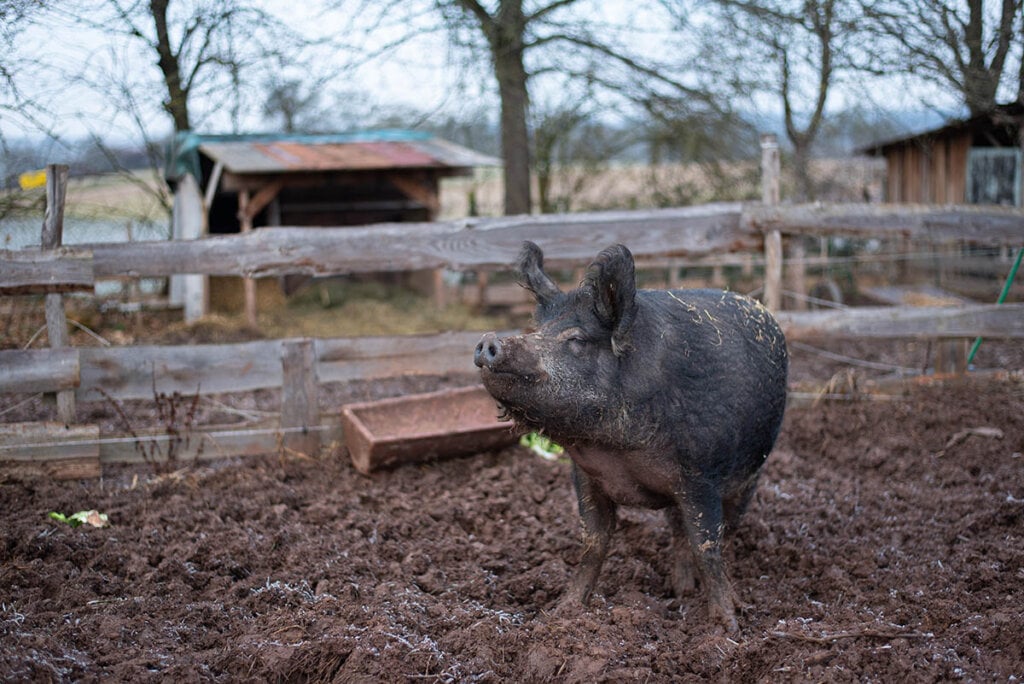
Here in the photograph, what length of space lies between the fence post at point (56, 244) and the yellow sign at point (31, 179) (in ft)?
2.12

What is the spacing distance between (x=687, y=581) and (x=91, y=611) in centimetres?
264

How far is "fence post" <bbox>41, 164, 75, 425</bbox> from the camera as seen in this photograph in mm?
5156

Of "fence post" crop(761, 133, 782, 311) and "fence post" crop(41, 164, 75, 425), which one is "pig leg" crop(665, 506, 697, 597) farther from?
"fence post" crop(41, 164, 75, 425)

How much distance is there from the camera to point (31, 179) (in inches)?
240

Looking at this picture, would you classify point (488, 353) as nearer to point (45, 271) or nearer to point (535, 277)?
point (535, 277)

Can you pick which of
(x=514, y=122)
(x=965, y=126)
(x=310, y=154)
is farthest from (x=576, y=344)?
(x=965, y=126)

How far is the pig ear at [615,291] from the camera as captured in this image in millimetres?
3283

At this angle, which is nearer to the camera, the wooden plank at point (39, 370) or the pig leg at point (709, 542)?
the pig leg at point (709, 542)

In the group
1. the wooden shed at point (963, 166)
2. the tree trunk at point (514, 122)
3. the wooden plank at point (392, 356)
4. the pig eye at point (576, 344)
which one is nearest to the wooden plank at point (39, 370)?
the wooden plank at point (392, 356)

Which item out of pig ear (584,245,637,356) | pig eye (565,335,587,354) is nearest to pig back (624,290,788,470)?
pig ear (584,245,637,356)

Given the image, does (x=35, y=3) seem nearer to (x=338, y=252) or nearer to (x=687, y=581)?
(x=338, y=252)

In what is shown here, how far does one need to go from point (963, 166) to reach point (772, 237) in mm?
9156

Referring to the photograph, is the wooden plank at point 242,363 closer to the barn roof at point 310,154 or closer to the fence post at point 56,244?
the fence post at point 56,244

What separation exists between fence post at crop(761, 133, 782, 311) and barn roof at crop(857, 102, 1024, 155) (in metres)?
2.46
